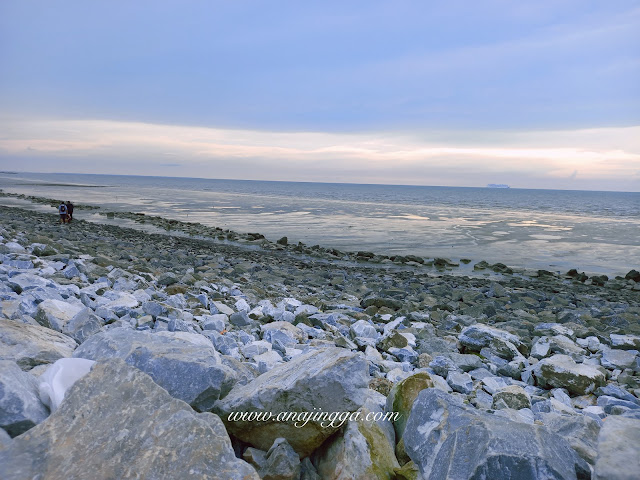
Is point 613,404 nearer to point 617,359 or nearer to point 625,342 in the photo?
point 617,359

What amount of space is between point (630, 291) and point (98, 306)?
16096 mm

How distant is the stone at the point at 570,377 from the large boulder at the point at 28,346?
4844 millimetres

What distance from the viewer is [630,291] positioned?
15289 millimetres

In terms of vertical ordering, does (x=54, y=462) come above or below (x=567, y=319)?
above

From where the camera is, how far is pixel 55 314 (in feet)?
15.4

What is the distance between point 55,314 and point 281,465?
10.6 feet

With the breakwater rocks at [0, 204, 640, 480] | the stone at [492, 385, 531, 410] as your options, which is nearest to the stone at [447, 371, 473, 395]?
the breakwater rocks at [0, 204, 640, 480]

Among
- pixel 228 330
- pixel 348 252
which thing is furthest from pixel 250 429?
pixel 348 252

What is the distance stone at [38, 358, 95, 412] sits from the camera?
2.58 m

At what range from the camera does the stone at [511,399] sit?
421cm

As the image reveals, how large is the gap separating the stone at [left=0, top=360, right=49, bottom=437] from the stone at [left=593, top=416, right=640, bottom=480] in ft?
9.52

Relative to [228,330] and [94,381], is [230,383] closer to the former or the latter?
[94,381]

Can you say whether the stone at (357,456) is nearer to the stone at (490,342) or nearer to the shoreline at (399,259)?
the stone at (490,342)

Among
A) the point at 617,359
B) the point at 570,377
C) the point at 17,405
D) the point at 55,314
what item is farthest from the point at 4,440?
the point at 617,359
